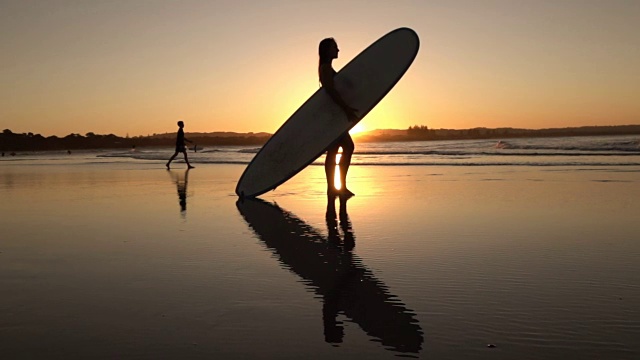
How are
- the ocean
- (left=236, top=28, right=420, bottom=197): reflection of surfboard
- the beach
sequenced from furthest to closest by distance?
the ocean → (left=236, top=28, right=420, bottom=197): reflection of surfboard → the beach

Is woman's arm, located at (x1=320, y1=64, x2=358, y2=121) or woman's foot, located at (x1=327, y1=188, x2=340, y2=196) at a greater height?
woman's arm, located at (x1=320, y1=64, x2=358, y2=121)

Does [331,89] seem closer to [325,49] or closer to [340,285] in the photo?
[325,49]

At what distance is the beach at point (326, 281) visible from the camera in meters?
2.22

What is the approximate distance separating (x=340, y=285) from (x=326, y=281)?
125mm

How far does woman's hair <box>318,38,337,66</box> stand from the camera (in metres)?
7.79

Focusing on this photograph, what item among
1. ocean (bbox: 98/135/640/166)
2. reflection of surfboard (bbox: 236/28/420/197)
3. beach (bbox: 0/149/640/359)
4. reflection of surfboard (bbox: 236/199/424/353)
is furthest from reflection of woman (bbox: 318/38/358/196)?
ocean (bbox: 98/135/640/166)

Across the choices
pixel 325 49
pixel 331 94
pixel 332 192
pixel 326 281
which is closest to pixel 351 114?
pixel 331 94

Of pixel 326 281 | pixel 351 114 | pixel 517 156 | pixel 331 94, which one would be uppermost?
pixel 331 94

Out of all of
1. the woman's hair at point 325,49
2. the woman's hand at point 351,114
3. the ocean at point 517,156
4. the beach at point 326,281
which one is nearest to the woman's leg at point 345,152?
the woman's hand at point 351,114

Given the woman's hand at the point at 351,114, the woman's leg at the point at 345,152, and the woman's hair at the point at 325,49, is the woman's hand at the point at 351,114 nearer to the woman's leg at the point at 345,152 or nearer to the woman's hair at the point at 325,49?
the woman's leg at the point at 345,152

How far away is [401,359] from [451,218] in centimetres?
366

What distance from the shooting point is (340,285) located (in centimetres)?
314

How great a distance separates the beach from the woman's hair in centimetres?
214

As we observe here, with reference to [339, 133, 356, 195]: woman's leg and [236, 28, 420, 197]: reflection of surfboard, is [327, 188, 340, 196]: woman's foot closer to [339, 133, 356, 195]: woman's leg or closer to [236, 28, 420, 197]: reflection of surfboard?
[339, 133, 356, 195]: woman's leg
